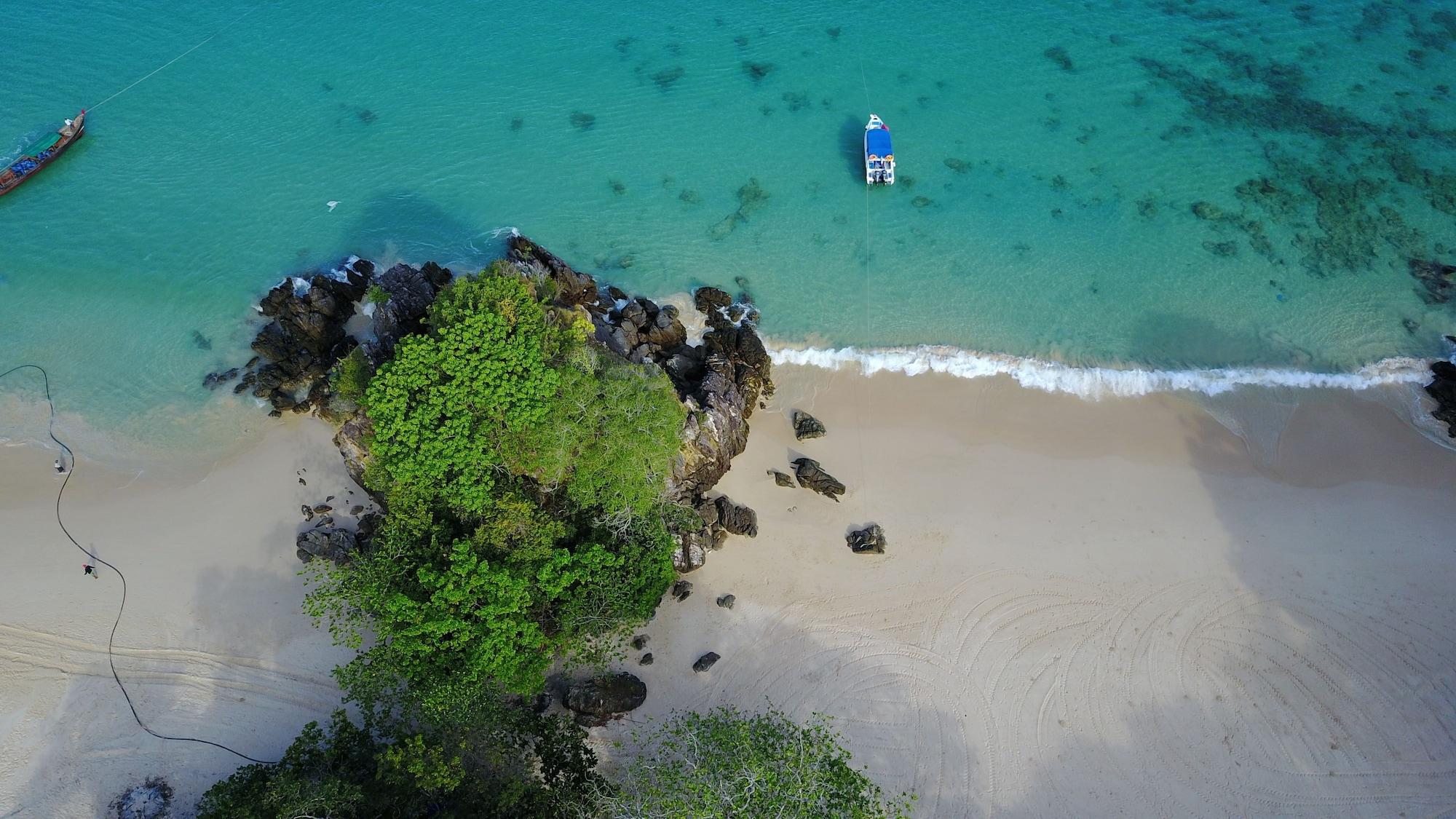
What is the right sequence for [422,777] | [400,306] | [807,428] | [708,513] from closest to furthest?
[422,777], [708,513], [400,306], [807,428]

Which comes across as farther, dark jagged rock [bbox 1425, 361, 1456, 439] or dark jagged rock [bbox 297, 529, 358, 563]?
dark jagged rock [bbox 1425, 361, 1456, 439]

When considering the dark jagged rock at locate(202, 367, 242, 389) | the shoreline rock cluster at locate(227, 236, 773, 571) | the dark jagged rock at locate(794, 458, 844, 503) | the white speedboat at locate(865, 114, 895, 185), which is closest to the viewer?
the shoreline rock cluster at locate(227, 236, 773, 571)

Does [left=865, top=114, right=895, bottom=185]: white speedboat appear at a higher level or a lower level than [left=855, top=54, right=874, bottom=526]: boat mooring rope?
higher

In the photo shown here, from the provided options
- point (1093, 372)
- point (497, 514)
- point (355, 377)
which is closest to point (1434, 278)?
point (1093, 372)

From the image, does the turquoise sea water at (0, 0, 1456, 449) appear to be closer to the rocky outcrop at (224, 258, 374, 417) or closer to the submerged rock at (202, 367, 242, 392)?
the submerged rock at (202, 367, 242, 392)

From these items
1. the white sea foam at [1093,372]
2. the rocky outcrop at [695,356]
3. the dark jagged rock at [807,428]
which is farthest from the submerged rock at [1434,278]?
the rocky outcrop at [695,356]

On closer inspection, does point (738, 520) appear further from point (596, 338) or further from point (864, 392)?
point (596, 338)

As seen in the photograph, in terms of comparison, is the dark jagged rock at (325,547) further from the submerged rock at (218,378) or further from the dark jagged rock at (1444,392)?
the dark jagged rock at (1444,392)

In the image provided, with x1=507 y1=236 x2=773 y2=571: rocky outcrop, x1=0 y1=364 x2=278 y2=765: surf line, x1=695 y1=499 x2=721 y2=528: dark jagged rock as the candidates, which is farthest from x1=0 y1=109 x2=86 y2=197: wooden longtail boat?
x1=695 y1=499 x2=721 y2=528: dark jagged rock
